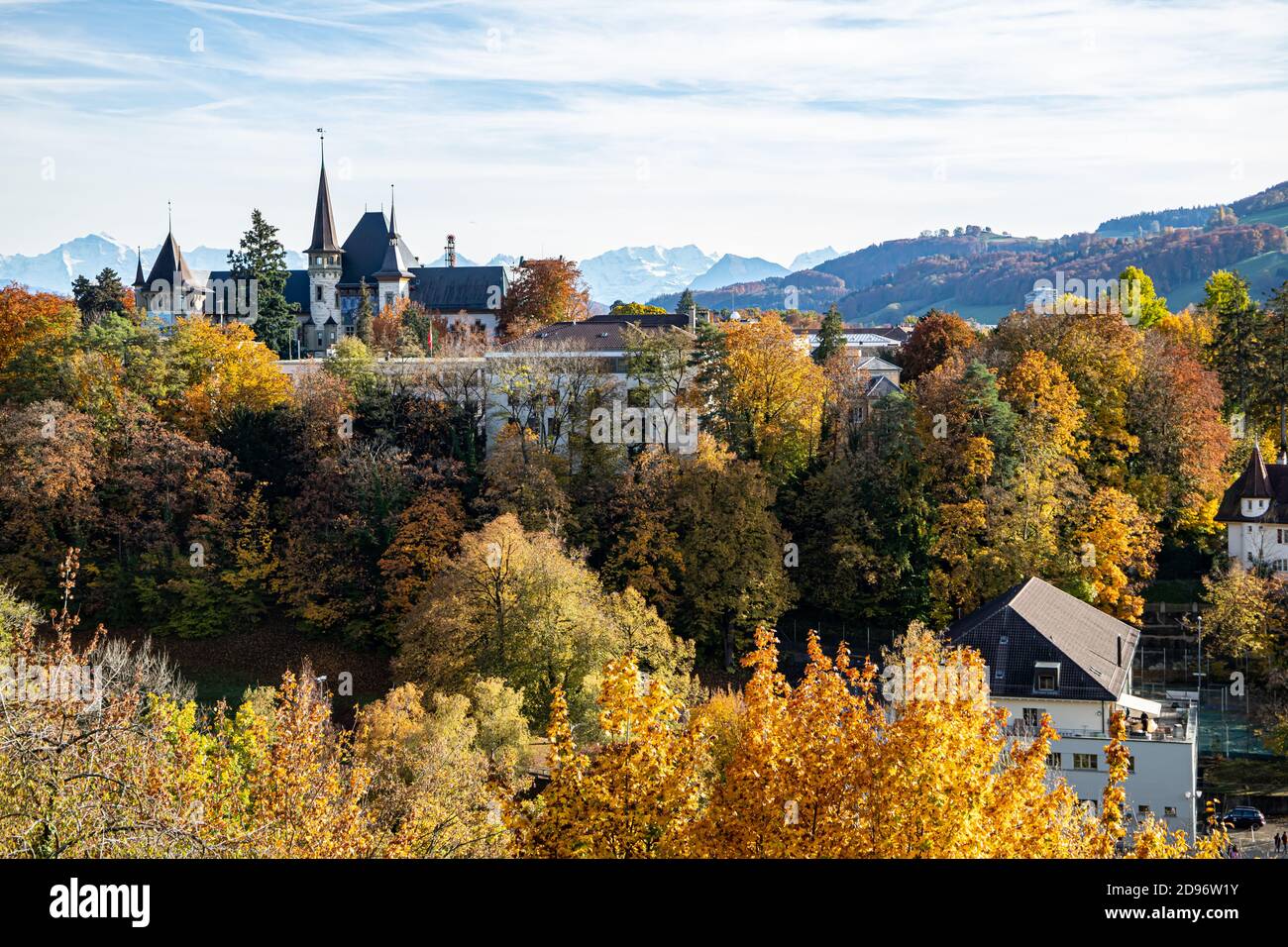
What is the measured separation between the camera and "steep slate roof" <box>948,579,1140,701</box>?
3291cm

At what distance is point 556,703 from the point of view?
13594mm

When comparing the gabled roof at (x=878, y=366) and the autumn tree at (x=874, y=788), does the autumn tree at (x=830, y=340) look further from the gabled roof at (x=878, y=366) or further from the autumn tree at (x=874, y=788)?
the autumn tree at (x=874, y=788)

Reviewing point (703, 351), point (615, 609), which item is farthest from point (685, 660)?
point (703, 351)

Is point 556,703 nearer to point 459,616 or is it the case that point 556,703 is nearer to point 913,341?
point 459,616

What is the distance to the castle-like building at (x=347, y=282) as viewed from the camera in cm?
8581

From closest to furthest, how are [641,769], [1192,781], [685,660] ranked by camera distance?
[641,769]
[1192,781]
[685,660]

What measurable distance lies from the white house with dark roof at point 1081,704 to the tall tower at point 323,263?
6382cm

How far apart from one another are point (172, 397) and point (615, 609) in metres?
23.4

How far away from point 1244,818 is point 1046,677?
240 inches

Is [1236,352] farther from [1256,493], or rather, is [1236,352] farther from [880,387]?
[880,387]

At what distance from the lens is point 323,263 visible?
90.0 m

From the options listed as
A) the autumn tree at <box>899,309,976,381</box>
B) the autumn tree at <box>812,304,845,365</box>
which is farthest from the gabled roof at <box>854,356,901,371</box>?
the autumn tree at <box>899,309,976,381</box>

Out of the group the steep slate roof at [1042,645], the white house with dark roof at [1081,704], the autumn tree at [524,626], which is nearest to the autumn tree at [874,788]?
the white house with dark roof at [1081,704]

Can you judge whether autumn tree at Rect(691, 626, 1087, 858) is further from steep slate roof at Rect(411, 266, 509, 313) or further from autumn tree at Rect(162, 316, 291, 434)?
steep slate roof at Rect(411, 266, 509, 313)
